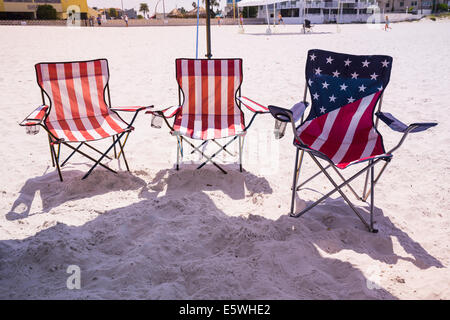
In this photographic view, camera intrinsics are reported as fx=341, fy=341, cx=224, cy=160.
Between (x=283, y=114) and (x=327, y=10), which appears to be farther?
(x=327, y=10)

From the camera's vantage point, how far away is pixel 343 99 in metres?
2.76

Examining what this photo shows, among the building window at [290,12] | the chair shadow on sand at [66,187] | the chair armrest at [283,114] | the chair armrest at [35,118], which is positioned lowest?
the chair shadow on sand at [66,187]

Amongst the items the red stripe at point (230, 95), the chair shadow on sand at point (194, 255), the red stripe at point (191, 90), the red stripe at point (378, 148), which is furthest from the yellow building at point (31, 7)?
the red stripe at point (378, 148)

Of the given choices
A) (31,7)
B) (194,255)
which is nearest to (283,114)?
(194,255)

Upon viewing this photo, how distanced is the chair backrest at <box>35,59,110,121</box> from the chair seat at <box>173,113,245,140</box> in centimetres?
81

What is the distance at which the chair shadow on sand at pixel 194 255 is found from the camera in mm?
1688

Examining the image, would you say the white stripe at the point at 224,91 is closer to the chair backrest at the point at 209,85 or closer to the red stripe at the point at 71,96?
the chair backrest at the point at 209,85

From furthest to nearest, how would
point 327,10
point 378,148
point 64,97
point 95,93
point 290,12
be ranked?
point 327,10 < point 290,12 < point 95,93 < point 64,97 < point 378,148

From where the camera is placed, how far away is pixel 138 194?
276 centimetres

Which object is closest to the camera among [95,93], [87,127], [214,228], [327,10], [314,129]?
[214,228]

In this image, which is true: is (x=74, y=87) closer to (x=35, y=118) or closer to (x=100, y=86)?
(x=100, y=86)

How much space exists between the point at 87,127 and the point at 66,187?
58 cm
